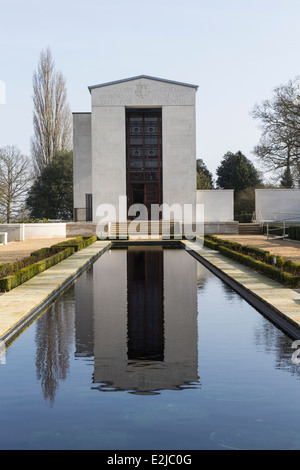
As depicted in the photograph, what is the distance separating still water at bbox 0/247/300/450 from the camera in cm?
421

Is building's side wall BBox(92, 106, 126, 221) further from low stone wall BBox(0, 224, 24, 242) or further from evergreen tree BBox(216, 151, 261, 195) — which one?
evergreen tree BBox(216, 151, 261, 195)

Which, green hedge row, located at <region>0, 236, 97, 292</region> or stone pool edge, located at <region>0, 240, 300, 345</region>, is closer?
stone pool edge, located at <region>0, 240, 300, 345</region>

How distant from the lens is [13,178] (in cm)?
4791

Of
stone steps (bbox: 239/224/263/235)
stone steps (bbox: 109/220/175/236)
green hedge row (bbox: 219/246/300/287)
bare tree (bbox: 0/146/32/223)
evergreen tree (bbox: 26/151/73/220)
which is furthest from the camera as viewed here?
bare tree (bbox: 0/146/32/223)

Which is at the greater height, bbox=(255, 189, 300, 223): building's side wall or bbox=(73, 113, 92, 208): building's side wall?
bbox=(73, 113, 92, 208): building's side wall

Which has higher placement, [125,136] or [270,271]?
[125,136]

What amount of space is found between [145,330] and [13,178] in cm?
4216

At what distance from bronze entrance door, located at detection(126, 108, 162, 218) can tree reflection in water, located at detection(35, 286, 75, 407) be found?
2777 centimetres

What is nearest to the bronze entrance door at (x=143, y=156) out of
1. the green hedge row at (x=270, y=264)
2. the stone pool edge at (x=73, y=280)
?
the green hedge row at (x=270, y=264)

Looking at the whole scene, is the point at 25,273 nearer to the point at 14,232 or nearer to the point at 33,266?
the point at 33,266

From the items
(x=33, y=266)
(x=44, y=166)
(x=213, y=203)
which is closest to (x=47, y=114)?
(x=44, y=166)

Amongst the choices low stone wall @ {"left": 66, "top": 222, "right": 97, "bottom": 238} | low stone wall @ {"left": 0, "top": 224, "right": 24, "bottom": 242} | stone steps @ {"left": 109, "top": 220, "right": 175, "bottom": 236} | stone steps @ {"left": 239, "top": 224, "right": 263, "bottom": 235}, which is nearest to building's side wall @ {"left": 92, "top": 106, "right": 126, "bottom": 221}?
stone steps @ {"left": 109, "top": 220, "right": 175, "bottom": 236}
